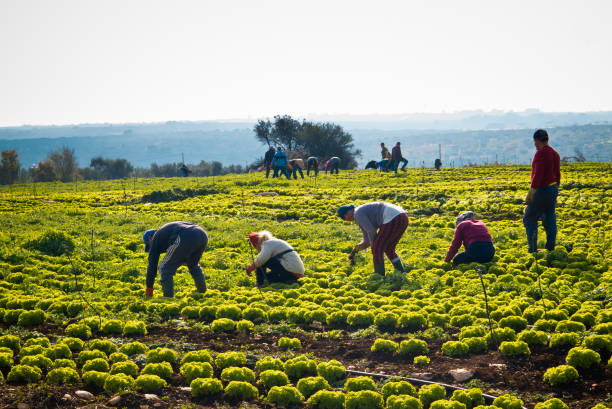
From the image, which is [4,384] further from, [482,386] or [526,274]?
[526,274]

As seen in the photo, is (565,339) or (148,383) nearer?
(148,383)

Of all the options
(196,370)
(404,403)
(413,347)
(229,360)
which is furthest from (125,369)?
(413,347)

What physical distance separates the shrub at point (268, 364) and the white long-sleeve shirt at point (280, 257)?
4.59 meters

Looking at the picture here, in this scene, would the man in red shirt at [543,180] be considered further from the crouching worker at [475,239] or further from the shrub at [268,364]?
the shrub at [268,364]

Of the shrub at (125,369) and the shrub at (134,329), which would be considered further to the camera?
the shrub at (134,329)

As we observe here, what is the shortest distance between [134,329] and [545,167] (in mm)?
10346

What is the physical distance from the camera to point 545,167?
13398 millimetres

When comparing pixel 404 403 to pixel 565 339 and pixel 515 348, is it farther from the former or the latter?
pixel 565 339

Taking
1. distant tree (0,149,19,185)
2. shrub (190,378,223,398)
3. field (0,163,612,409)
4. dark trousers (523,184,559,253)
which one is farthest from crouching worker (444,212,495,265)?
distant tree (0,149,19,185)

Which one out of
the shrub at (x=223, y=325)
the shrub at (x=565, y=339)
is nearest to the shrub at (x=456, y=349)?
the shrub at (x=565, y=339)

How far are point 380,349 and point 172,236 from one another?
511 cm

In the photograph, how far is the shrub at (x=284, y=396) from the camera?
716cm

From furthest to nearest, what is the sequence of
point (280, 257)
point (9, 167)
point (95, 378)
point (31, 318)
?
point (9, 167), point (280, 257), point (31, 318), point (95, 378)

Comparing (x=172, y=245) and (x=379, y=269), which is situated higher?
(x=172, y=245)
